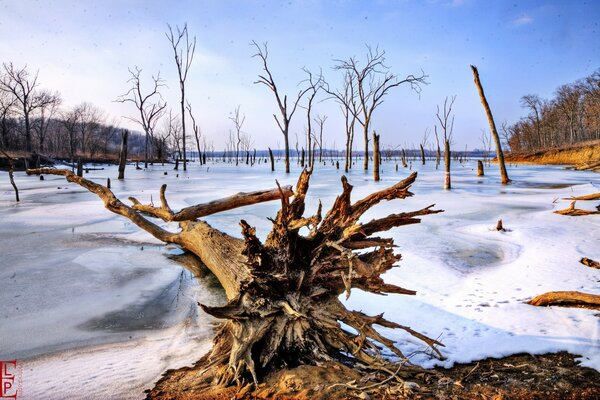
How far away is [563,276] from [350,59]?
26.8 m

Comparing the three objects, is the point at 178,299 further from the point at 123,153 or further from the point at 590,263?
the point at 123,153

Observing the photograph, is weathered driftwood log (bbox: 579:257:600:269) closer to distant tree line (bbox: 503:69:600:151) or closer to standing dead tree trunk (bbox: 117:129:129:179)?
standing dead tree trunk (bbox: 117:129:129:179)

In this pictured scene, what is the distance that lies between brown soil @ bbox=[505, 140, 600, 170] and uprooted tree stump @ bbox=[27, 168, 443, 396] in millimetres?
32597

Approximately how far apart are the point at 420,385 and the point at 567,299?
2.08 metres

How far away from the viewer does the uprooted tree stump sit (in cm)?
221

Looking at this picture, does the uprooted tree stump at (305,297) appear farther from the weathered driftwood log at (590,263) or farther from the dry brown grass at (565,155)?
the dry brown grass at (565,155)

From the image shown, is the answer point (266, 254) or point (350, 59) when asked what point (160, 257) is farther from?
point (350, 59)

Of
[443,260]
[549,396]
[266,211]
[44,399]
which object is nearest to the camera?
[549,396]

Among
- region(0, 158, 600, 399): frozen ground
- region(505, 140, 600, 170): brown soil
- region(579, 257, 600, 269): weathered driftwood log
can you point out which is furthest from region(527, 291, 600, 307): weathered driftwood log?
region(505, 140, 600, 170): brown soil

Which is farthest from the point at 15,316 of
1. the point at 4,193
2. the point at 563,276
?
the point at 4,193

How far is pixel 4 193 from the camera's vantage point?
531 inches

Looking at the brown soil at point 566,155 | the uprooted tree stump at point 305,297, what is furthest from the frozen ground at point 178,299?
the brown soil at point 566,155

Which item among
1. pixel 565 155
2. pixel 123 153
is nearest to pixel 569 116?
pixel 565 155

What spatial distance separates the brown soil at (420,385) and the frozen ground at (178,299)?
231 millimetres
